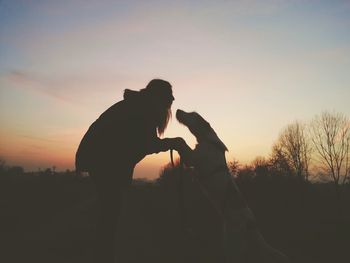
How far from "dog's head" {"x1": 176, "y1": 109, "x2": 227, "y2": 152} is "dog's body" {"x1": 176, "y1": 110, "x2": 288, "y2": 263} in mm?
49

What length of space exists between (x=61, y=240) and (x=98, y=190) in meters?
4.34

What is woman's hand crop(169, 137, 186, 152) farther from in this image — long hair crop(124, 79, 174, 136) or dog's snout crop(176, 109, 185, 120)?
dog's snout crop(176, 109, 185, 120)

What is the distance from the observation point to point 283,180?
16.0 meters

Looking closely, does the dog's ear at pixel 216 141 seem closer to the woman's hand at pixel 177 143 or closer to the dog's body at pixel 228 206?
the dog's body at pixel 228 206

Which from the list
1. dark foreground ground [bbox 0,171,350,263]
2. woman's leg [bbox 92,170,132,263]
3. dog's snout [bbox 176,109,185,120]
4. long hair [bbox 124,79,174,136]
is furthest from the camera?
dark foreground ground [bbox 0,171,350,263]

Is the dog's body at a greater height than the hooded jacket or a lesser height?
lesser

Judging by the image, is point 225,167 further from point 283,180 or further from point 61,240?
point 283,180

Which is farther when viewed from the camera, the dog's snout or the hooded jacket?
the dog's snout

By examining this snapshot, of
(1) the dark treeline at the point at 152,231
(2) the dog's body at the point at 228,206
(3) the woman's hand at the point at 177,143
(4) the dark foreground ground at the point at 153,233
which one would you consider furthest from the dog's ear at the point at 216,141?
(1) the dark treeline at the point at 152,231

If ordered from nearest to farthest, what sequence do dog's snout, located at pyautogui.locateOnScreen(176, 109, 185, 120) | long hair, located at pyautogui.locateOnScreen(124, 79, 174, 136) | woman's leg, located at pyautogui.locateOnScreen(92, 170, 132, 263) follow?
woman's leg, located at pyautogui.locateOnScreen(92, 170, 132, 263) < long hair, located at pyautogui.locateOnScreen(124, 79, 174, 136) < dog's snout, located at pyautogui.locateOnScreen(176, 109, 185, 120)

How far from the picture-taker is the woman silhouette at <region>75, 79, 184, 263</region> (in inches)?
137

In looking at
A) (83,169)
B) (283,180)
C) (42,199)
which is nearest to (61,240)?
(83,169)

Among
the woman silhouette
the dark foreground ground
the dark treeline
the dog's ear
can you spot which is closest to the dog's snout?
the dog's ear

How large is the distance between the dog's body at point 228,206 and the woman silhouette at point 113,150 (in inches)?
24.4
